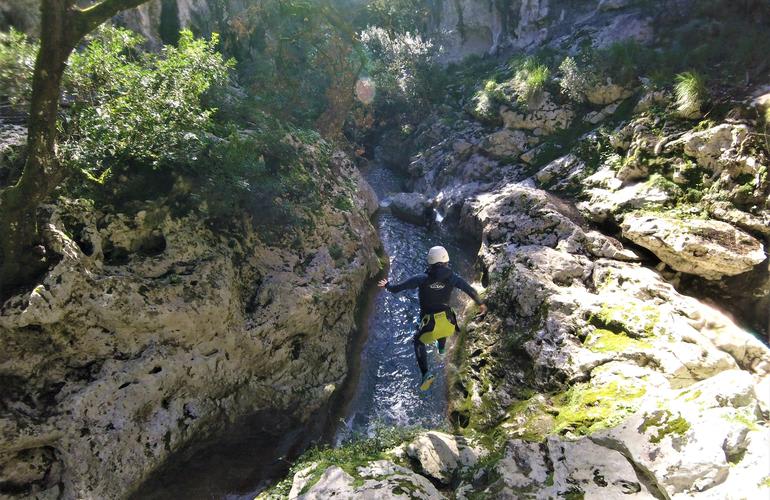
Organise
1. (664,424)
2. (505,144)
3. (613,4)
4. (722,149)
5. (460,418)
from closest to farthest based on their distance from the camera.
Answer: (664,424) → (460,418) → (722,149) → (505,144) → (613,4)

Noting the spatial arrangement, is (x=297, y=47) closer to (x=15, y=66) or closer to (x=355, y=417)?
(x=15, y=66)

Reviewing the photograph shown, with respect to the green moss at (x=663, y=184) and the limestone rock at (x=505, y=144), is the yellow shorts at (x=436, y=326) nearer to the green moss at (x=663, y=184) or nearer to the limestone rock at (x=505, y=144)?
the green moss at (x=663, y=184)

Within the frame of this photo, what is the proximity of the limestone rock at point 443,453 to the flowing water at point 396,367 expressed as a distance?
1322mm

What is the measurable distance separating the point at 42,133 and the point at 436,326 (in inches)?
246

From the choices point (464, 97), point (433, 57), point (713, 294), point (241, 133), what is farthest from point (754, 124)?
point (433, 57)

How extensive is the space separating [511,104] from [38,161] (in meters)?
15.5

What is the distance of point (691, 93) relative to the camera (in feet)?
34.4

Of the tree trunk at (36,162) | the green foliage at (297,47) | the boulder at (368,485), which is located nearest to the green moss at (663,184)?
the boulder at (368,485)

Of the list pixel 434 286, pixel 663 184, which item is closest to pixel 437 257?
pixel 434 286

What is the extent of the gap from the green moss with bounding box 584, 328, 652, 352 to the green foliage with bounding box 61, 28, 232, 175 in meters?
7.33

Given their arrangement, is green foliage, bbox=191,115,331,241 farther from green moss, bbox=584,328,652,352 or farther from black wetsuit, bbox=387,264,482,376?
green moss, bbox=584,328,652,352

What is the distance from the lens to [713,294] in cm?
799

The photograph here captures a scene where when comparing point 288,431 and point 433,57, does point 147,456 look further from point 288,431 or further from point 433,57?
point 433,57

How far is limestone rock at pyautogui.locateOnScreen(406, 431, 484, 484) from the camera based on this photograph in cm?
566
